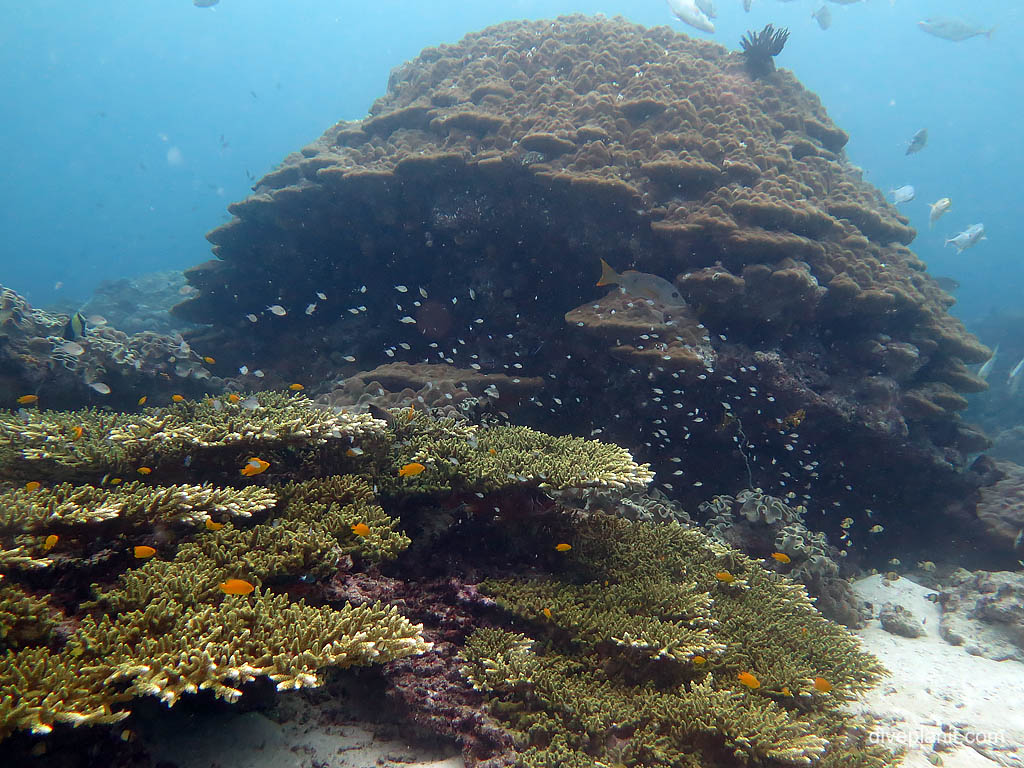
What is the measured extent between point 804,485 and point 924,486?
2.38m

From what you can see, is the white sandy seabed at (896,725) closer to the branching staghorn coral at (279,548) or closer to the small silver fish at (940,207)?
the branching staghorn coral at (279,548)

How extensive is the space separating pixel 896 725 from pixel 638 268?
7.57 meters

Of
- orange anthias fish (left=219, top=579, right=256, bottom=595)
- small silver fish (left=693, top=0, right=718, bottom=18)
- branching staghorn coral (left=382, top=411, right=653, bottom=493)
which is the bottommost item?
orange anthias fish (left=219, top=579, right=256, bottom=595)

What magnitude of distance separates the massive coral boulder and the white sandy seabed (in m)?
2.62

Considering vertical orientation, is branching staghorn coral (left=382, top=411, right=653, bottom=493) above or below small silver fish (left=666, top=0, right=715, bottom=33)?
below

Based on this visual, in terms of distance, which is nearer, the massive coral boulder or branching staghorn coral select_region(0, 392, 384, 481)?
branching staghorn coral select_region(0, 392, 384, 481)

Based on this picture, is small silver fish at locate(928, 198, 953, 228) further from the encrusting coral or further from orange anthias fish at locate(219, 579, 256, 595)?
orange anthias fish at locate(219, 579, 256, 595)

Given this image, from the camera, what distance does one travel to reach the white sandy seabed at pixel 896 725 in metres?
2.92

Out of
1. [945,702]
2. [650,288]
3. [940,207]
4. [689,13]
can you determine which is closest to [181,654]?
[945,702]

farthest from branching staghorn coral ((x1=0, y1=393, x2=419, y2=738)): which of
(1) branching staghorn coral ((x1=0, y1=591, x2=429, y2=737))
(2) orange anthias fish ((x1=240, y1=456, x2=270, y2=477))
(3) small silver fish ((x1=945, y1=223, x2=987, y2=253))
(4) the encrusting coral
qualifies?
(3) small silver fish ((x1=945, y1=223, x2=987, y2=253))

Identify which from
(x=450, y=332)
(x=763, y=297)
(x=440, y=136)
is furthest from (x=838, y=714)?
(x=440, y=136)

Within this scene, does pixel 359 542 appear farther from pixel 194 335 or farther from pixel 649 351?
pixel 194 335

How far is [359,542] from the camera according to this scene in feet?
13.0

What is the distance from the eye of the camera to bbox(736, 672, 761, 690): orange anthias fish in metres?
3.73
